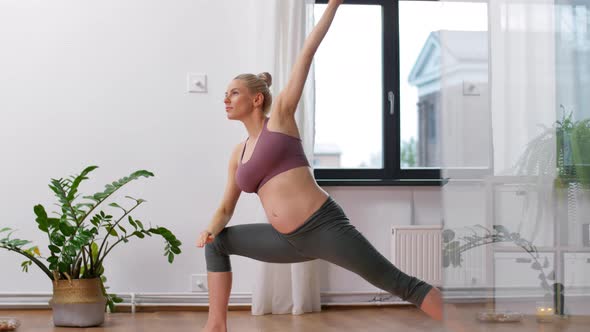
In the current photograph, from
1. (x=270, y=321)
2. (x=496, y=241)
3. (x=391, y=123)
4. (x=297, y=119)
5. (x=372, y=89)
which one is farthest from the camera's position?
(x=372, y=89)

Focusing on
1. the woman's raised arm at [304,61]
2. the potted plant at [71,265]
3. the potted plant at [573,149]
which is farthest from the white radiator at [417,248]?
the potted plant at [573,149]

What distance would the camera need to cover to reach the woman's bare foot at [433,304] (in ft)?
9.48

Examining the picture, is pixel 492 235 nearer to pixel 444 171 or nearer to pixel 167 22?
pixel 444 171

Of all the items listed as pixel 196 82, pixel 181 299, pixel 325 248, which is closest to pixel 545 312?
pixel 325 248

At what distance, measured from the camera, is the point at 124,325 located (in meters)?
4.37

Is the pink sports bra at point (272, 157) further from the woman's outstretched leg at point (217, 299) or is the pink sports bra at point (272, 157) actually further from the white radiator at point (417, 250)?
the white radiator at point (417, 250)

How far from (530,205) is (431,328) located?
1.63m

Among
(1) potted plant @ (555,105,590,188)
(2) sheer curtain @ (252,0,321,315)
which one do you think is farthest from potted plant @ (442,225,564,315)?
(2) sheer curtain @ (252,0,321,315)

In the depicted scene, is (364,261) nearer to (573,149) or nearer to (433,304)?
(433,304)

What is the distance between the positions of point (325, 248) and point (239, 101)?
69 centimetres

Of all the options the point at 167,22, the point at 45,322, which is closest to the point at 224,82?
the point at 167,22

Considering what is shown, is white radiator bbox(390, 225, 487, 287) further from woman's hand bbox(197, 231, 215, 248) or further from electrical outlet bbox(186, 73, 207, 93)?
woman's hand bbox(197, 231, 215, 248)

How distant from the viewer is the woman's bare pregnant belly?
3029 millimetres

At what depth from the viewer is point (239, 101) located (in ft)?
10.6
